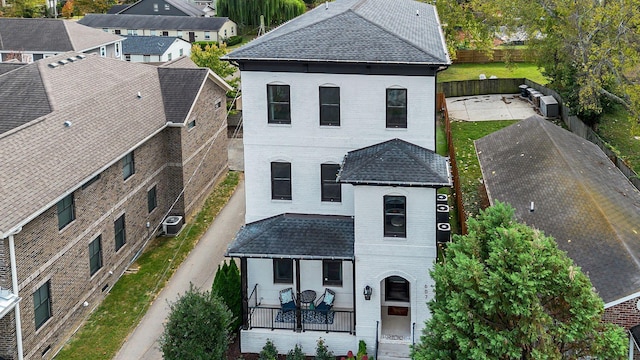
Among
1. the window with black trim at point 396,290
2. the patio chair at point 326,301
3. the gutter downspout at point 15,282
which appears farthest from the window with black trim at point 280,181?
the gutter downspout at point 15,282

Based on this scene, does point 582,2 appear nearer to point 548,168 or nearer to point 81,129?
point 548,168

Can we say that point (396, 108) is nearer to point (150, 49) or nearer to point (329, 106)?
point (329, 106)

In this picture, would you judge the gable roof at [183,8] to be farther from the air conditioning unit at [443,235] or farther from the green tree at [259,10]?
the air conditioning unit at [443,235]

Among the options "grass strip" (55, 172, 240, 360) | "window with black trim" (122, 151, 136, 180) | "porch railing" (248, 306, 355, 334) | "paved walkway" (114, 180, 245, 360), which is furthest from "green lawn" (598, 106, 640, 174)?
"window with black trim" (122, 151, 136, 180)

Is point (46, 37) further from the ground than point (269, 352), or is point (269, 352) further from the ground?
point (46, 37)

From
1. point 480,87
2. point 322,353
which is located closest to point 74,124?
point 322,353
